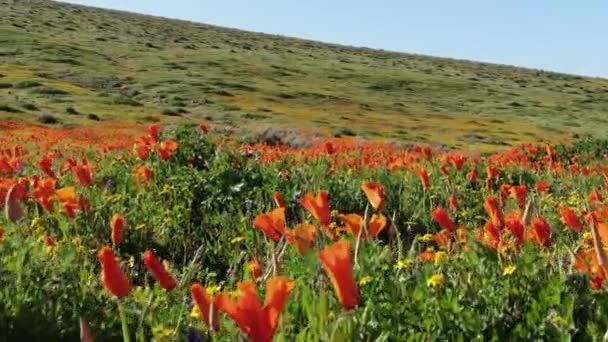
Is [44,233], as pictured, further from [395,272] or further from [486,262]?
[486,262]

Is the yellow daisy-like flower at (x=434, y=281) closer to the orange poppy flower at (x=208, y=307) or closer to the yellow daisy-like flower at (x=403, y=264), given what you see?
the yellow daisy-like flower at (x=403, y=264)

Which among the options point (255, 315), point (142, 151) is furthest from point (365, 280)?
point (142, 151)

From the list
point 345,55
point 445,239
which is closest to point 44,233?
point 445,239

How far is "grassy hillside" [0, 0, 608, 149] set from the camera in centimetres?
4450

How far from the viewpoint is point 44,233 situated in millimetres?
5156

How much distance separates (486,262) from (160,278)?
1.28 meters

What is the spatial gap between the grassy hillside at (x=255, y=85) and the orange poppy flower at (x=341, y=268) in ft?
102

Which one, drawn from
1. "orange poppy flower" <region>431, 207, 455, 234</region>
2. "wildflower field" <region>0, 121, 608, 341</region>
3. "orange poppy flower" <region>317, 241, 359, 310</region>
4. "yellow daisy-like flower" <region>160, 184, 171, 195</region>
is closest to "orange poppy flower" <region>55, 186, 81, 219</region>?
"wildflower field" <region>0, 121, 608, 341</region>

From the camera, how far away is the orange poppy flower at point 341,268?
204 centimetres

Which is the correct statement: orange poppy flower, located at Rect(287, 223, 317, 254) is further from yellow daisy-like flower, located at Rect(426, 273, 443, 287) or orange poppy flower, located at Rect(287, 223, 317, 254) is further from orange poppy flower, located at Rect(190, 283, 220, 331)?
orange poppy flower, located at Rect(190, 283, 220, 331)

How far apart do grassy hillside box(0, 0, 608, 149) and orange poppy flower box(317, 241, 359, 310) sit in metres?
31.1

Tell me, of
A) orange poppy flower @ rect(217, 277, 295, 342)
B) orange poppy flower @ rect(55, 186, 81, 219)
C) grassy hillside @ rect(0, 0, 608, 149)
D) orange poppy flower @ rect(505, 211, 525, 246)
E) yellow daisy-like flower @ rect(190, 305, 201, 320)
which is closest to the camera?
orange poppy flower @ rect(217, 277, 295, 342)

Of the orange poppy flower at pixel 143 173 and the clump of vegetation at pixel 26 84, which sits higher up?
the orange poppy flower at pixel 143 173

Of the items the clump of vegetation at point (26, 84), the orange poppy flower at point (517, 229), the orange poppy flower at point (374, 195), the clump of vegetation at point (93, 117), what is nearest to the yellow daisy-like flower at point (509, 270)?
the orange poppy flower at point (517, 229)
